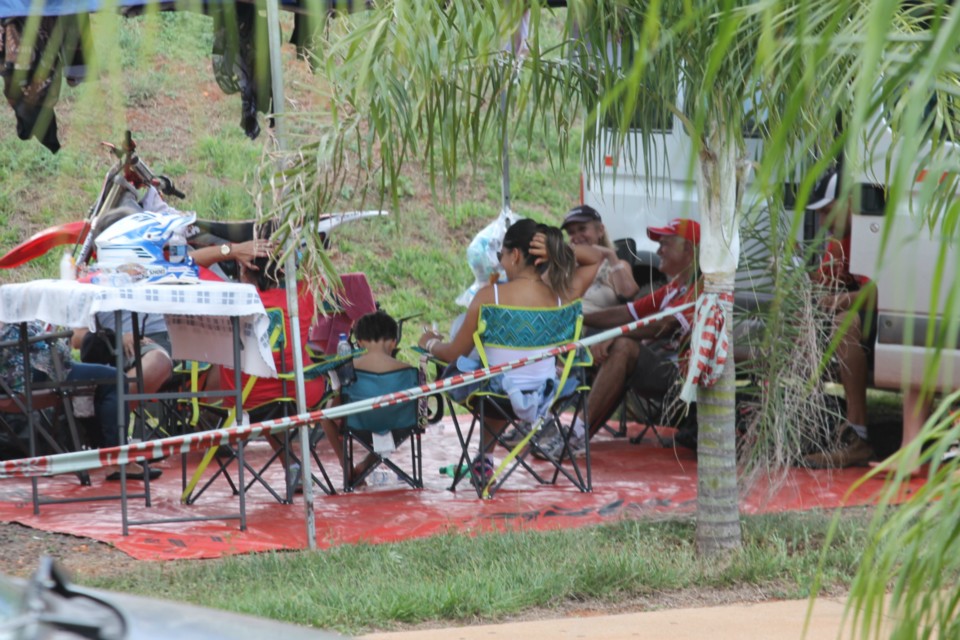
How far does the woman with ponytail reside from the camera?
6.86 meters

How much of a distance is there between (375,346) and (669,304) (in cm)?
178

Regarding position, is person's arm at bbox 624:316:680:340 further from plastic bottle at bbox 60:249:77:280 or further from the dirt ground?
the dirt ground

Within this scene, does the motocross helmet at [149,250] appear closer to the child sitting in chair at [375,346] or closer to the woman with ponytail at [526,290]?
the child sitting in chair at [375,346]

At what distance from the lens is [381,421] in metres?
6.81

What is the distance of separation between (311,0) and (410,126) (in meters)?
3.45

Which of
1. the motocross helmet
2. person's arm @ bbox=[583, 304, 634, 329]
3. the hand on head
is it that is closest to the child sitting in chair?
the hand on head

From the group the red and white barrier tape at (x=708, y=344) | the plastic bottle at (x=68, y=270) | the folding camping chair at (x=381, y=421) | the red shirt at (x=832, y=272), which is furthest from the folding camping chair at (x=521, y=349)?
the plastic bottle at (x=68, y=270)

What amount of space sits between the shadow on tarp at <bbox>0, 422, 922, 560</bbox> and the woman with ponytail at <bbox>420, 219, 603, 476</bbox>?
0.58m

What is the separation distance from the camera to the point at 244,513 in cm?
606

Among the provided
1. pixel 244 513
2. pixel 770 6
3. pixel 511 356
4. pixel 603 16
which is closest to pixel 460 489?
pixel 511 356

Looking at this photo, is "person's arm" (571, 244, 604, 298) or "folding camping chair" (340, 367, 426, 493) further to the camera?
"person's arm" (571, 244, 604, 298)

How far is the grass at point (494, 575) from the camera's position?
462 centimetres

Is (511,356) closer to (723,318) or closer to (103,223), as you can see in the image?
(723,318)

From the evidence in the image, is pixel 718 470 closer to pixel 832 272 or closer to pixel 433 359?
pixel 832 272
